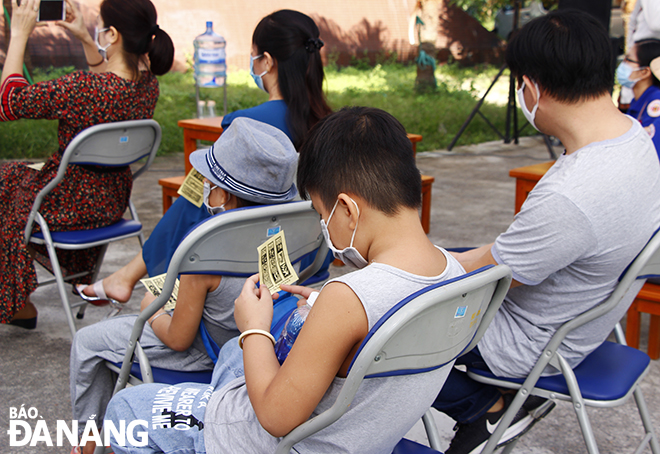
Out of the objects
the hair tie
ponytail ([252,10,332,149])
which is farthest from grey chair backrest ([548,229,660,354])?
the hair tie

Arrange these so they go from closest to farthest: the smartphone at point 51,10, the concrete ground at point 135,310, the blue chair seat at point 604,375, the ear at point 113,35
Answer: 1. the blue chair seat at point 604,375
2. the concrete ground at point 135,310
3. the ear at point 113,35
4. the smartphone at point 51,10

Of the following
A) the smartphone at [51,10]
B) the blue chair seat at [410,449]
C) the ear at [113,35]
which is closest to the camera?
the blue chair seat at [410,449]

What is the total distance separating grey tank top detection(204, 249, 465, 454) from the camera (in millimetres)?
1013

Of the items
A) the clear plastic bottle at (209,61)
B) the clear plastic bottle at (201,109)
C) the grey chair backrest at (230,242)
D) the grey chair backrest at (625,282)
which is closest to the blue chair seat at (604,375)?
the grey chair backrest at (625,282)

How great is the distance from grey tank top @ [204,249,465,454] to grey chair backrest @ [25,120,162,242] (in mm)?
1593

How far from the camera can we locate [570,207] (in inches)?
52.9

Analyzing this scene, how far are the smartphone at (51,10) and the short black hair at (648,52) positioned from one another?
2.92 metres

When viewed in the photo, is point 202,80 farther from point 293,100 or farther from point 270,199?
point 270,199

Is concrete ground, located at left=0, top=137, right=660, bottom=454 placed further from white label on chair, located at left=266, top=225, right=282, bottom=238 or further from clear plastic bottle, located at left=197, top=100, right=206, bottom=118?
white label on chair, located at left=266, top=225, right=282, bottom=238

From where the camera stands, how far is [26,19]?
265cm

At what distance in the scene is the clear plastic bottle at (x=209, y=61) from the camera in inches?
184

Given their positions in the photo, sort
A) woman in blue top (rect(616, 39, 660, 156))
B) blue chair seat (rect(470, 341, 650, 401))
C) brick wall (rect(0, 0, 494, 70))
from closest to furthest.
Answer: blue chair seat (rect(470, 341, 650, 401))
woman in blue top (rect(616, 39, 660, 156))
brick wall (rect(0, 0, 494, 70))

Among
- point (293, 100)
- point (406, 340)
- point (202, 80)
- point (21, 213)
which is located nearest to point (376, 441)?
point (406, 340)

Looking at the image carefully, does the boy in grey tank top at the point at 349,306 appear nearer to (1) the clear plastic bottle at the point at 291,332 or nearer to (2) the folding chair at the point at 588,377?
(1) the clear plastic bottle at the point at 291,332
